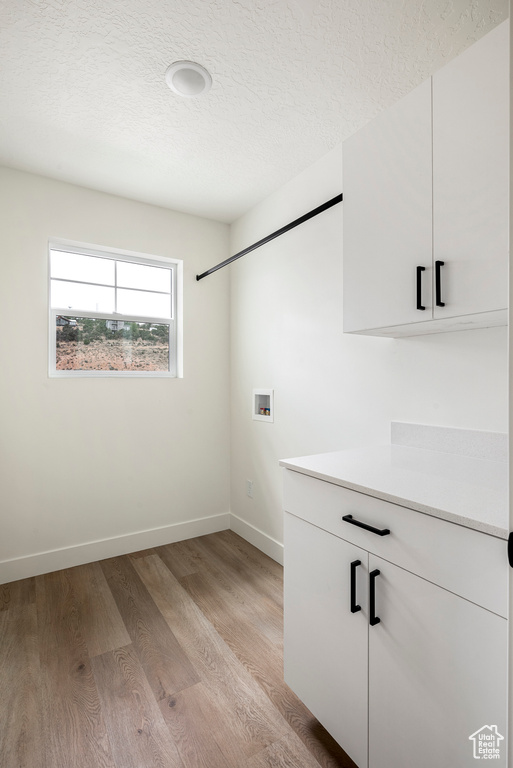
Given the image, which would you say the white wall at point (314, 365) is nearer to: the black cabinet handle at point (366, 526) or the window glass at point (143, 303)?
the window glass at point (143, 303)

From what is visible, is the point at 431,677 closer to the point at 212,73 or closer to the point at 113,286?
the point at 212,73

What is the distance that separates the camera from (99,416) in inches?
110

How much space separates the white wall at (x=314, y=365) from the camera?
158cm

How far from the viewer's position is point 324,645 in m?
1.28

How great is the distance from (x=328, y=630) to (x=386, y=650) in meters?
0.25

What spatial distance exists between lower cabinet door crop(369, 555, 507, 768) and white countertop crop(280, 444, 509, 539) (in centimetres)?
Result: 19

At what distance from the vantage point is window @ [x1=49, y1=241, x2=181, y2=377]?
8.93ft

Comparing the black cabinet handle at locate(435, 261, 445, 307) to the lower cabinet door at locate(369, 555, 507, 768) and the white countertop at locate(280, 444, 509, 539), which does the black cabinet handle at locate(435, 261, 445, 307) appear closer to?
the white countertop at locate(280, 444, 509, 539)

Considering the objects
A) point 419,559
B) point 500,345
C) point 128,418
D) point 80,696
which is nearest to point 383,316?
point 500,345

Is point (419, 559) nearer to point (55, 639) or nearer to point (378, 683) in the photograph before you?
point (378, 683)

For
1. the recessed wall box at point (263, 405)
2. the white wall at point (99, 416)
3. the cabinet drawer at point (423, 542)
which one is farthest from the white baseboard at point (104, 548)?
the cabinet drawer at point (423, 542)

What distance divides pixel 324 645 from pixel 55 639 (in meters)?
1.42

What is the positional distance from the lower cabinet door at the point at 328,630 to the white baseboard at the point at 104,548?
176cm
